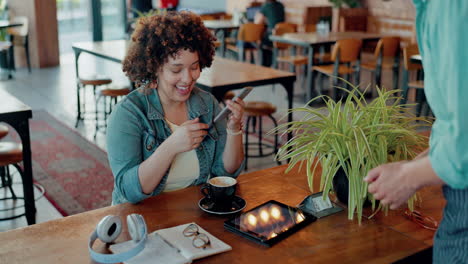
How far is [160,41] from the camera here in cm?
203

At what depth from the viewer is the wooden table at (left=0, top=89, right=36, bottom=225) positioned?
118 inches

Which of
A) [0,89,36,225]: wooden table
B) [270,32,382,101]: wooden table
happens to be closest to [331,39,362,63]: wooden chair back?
[270,32,382,101]: wooden table

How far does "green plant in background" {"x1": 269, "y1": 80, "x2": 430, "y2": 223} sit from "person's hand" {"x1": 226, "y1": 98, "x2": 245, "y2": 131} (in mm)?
305

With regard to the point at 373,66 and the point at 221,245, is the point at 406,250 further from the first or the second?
the point at 373,66

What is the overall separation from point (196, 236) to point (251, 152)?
3.42m

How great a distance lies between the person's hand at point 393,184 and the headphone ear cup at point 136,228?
1.92 feet

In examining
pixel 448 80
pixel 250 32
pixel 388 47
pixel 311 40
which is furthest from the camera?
pixel 250 32

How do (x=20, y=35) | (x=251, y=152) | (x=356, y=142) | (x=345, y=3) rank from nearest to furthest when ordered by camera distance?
(x=356, y=142) < (x=251, y=152) < (x=20, y=35) < (x=345, y=3)

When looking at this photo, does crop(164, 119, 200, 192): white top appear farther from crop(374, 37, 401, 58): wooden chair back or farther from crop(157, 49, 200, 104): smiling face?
crop(374, 37, 401, 58): wooden chair back

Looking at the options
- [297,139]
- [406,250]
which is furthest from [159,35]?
[406,250]

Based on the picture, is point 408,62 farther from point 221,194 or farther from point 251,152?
point 221,194

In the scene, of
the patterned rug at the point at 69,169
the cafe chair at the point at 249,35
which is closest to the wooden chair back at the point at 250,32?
the cafe chair at the point at 249,35

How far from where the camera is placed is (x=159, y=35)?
6.68ft

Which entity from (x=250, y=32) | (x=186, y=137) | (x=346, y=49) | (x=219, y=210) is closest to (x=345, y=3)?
(x=250, y=32)
